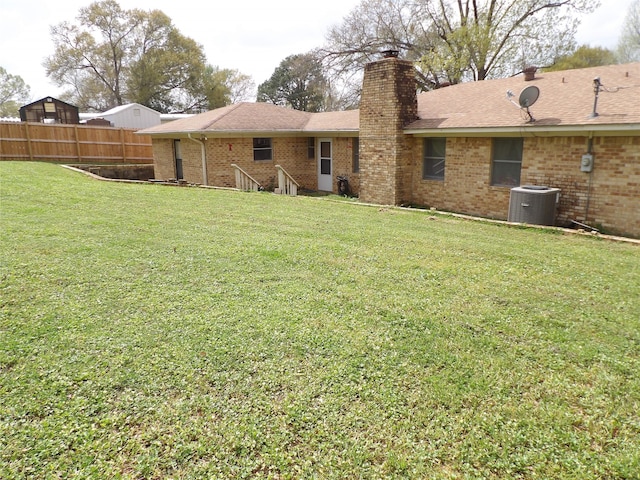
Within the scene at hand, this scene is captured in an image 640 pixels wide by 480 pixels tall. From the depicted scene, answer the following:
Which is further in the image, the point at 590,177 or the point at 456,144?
the point at 456,144

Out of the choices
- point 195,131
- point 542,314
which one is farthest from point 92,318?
point 195,131

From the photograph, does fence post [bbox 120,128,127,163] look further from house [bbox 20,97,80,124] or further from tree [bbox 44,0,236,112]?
tree [bbox 44,0,236,112]

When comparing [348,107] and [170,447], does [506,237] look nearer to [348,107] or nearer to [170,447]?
[170,447]

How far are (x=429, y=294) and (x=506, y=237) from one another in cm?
391

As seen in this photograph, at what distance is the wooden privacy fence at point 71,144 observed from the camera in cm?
2053

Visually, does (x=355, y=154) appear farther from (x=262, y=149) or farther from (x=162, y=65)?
(x=162, y=65)

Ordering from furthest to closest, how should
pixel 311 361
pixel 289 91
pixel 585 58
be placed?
pixel 289 91 → pixel 585 58 → pixel 311 361

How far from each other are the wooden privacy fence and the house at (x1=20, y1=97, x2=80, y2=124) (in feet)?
26.8

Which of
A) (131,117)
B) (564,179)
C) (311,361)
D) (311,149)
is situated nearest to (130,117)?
(131,117)

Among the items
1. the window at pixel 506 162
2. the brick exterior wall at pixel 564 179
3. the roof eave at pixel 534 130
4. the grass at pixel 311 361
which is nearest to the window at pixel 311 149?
the roof eave at pixel 534 130

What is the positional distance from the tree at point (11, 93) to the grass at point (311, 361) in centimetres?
6779

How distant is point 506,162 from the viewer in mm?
10648

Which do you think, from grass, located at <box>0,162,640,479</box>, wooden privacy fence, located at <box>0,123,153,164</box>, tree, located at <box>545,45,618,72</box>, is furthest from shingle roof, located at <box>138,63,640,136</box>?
tree, located at <box>545,45,618,72</box>

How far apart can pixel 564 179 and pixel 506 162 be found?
147 cm
